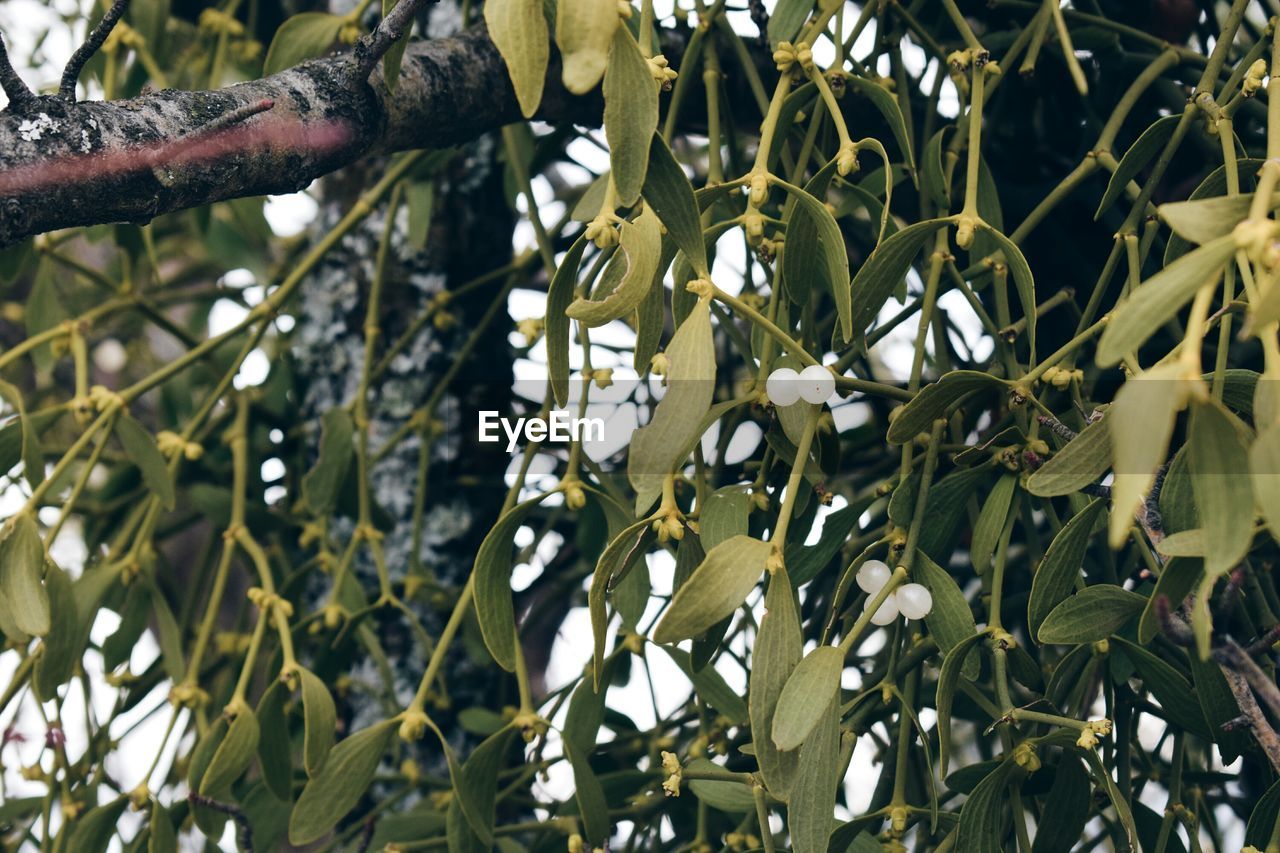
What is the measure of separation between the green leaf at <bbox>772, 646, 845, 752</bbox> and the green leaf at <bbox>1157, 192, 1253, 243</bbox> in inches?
5.9

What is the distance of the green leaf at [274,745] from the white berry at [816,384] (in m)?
0.31

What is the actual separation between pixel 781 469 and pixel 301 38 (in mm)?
368

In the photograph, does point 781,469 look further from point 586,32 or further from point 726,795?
point 586,32

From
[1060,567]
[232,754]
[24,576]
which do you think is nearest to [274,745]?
[232,754]

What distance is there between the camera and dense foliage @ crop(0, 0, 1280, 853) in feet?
1.10

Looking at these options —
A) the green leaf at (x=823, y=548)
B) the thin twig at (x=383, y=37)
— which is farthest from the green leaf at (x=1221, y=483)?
the thin twig at (x=383, y=37)

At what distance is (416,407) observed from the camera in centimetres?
85

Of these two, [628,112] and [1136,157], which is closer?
[628,112]

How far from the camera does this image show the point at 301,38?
632mm

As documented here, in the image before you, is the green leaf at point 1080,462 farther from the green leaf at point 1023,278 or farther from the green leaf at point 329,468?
the green leaf at point 329,468

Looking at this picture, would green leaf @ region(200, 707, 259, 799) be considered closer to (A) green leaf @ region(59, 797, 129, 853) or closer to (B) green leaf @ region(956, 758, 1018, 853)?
(A) green leaf @ region(59, 797, 129, 853)

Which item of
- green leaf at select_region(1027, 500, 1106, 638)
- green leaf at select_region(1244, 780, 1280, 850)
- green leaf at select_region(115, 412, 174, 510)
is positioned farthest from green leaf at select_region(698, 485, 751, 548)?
green leaf at select_region(115, 412, 174, 510)

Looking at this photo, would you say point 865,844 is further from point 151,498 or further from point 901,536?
point 151,498

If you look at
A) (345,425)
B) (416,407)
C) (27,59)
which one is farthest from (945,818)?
(27,59)
